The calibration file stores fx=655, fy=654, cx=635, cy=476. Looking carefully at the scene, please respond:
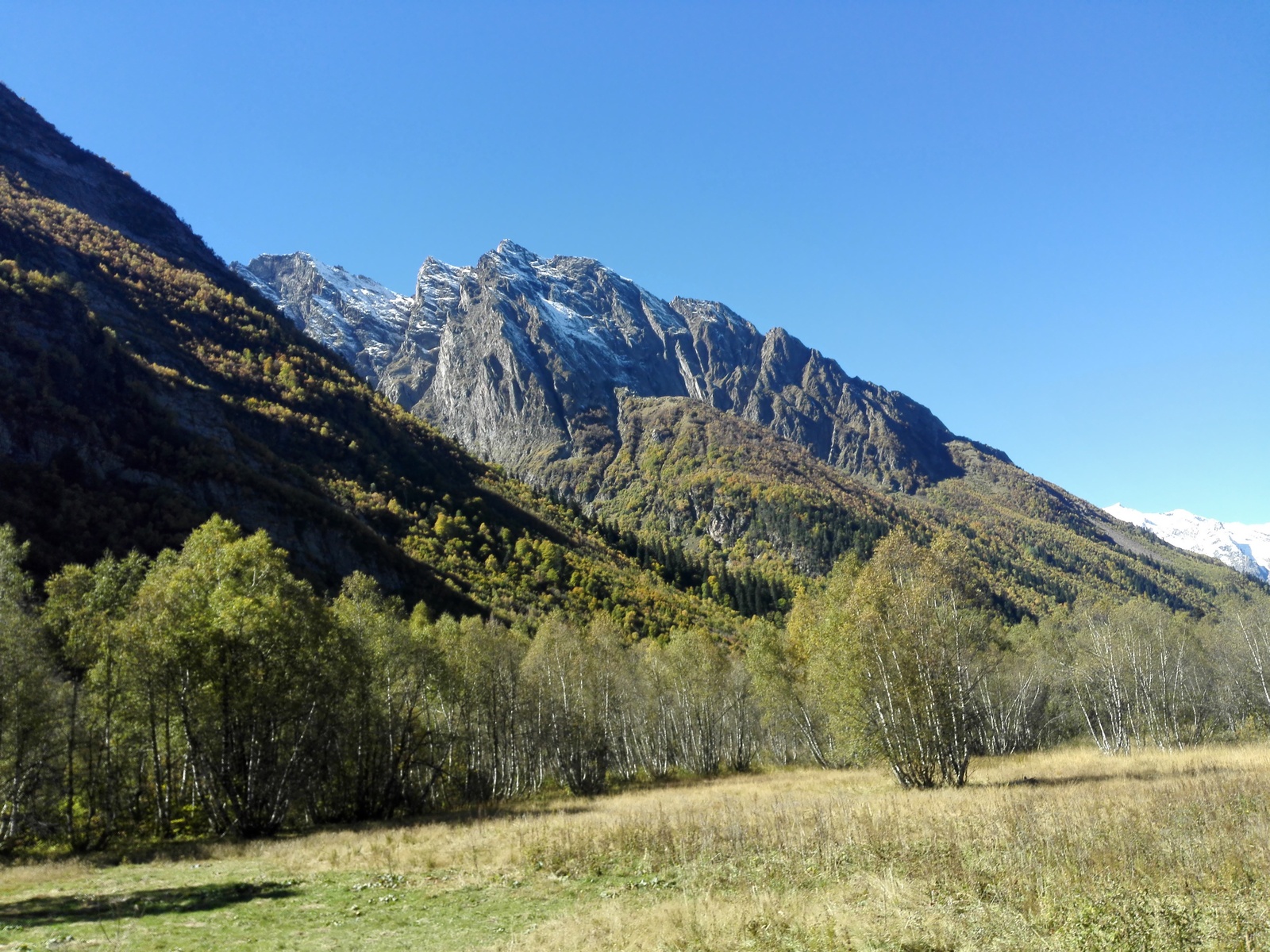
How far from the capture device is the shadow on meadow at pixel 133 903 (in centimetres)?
1528

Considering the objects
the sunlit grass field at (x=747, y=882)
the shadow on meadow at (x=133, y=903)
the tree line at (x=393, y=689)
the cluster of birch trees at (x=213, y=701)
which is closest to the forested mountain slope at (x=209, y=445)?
the cluster of birch trees at (x=213, y=701)

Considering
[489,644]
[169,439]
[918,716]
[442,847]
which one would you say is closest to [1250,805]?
[918,716]

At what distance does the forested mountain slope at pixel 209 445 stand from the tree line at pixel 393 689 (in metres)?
43.0

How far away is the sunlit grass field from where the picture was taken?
11.3 metres

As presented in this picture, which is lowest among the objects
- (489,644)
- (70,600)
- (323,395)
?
(489,644)

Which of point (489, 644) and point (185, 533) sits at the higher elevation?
point (185, 533)

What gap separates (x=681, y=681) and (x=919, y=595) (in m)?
39.2

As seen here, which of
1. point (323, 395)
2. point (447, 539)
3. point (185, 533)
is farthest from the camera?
point (323, 395)

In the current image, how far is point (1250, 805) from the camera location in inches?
761

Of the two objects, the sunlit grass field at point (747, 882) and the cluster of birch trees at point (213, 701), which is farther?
the cluster of birch trees at point (213, 701)

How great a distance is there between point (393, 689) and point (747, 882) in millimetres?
30236

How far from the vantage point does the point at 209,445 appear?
9894 centimetres

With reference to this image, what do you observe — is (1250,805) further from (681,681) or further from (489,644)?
(681,681)

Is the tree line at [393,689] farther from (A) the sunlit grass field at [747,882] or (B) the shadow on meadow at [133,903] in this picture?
(B) the shadow on meadow at [133,903]
